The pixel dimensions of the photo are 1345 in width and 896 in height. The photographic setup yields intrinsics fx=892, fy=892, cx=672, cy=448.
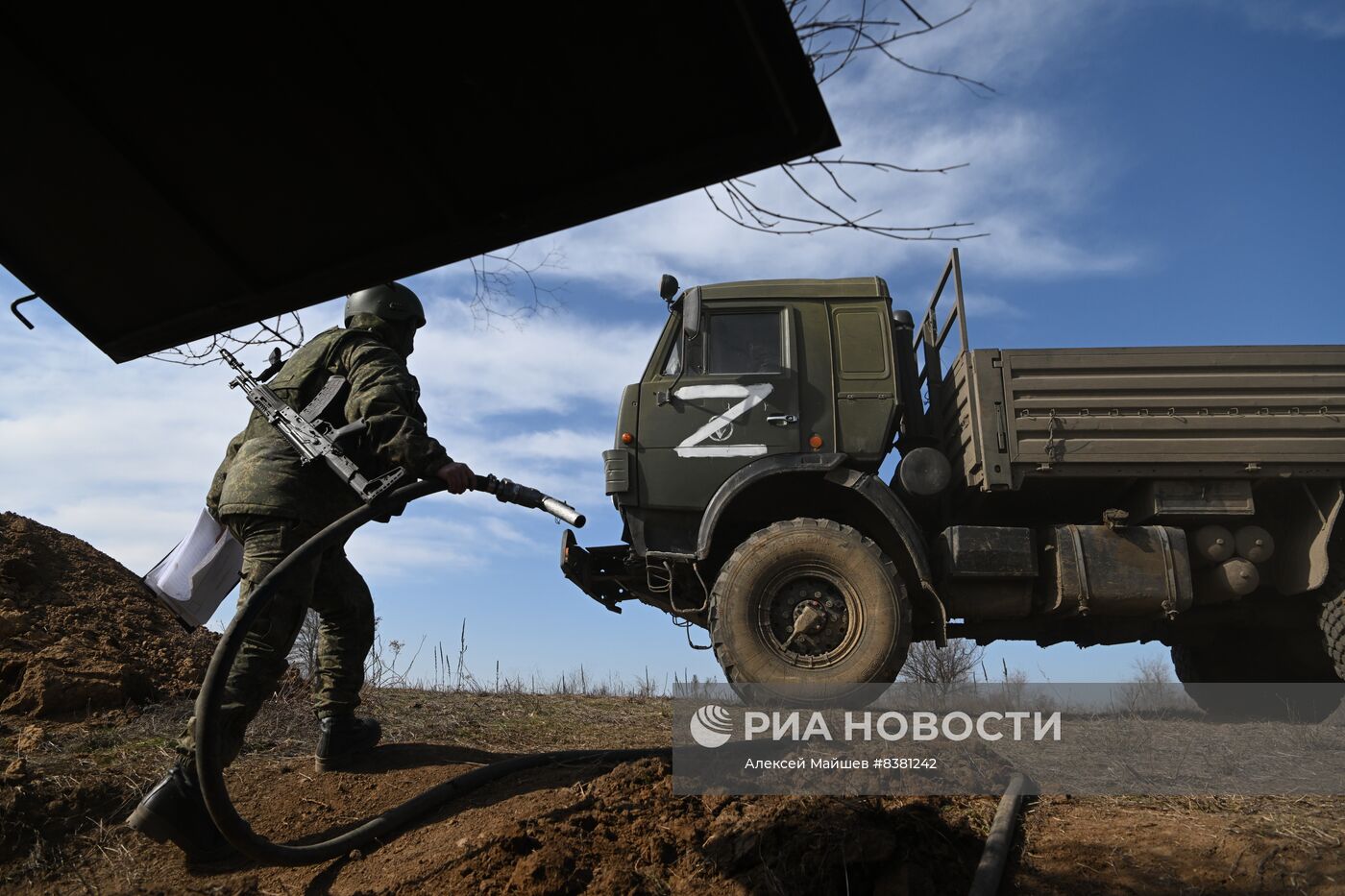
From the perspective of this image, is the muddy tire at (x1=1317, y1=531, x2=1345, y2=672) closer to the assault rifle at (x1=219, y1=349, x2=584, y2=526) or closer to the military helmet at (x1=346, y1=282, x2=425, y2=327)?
the assault rifle at (x1=219, y1=349, x2=584, y2=526)

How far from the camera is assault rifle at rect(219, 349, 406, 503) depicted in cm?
337

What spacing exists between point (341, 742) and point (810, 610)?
2.51 m

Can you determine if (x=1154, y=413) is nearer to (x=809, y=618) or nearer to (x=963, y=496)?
(x=963, y=496)

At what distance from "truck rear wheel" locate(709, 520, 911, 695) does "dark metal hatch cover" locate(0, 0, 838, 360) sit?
3.42 metres

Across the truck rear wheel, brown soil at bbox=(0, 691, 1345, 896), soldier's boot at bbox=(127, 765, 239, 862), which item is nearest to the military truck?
the truck rear wheel

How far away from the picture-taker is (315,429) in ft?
11.9

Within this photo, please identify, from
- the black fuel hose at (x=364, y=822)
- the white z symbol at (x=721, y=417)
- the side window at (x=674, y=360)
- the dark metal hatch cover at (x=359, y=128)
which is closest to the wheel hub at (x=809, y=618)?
the white z symbol at (x=721, y=417)

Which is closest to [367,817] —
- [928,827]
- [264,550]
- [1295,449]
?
[264,550]

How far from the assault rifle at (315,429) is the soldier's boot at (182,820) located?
114 centimetres

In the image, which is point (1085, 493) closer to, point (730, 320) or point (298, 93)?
point (730, 320)

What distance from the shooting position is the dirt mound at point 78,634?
15.3 feet

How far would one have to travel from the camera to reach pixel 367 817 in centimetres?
333

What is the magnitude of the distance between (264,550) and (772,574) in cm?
268

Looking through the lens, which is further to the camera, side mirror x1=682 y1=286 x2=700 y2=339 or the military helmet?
side mirror x1=682 y1=286 x2=700 y2=339
